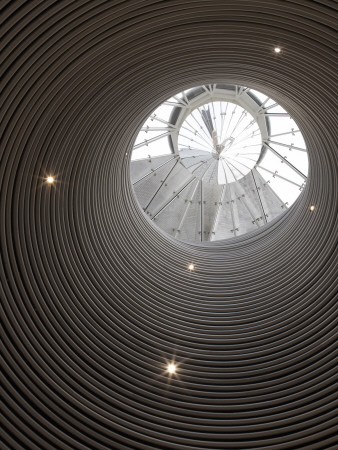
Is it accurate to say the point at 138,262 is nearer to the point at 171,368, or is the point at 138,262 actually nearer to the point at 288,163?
the point at 171,368

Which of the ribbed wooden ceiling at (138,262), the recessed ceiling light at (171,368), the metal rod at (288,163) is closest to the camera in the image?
the ribbed wooden ceiling at (138,262)

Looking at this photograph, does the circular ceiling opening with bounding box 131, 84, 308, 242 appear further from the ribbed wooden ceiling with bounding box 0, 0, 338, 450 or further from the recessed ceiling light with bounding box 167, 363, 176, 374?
the recessed ceiling light with bounding box 167, 363, 176, 374

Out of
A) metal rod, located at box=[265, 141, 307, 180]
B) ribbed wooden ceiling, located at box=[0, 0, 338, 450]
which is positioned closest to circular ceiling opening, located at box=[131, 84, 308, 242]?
metal rod, located at box=[265, 141, 307, 180]

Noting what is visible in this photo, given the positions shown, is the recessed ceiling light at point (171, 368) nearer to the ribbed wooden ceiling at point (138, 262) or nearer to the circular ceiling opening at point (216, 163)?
the ribbed wooden ceiling at point (138, 262)

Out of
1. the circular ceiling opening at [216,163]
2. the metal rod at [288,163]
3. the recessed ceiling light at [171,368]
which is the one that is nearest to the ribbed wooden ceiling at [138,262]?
the recessed ceiling light at [171,368]

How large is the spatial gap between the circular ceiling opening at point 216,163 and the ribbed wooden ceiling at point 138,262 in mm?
3989

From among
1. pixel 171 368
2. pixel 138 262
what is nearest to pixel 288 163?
pixel 138 262

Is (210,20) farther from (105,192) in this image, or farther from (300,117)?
(105,192)

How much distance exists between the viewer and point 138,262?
1041 cm

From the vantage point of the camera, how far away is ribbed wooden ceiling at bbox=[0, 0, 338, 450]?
21.7 ft

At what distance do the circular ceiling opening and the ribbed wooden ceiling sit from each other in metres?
3.99

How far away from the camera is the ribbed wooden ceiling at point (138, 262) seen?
21.7 ft

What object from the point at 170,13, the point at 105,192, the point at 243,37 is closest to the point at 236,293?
the point at 105,192

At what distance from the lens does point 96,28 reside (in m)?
6.40
